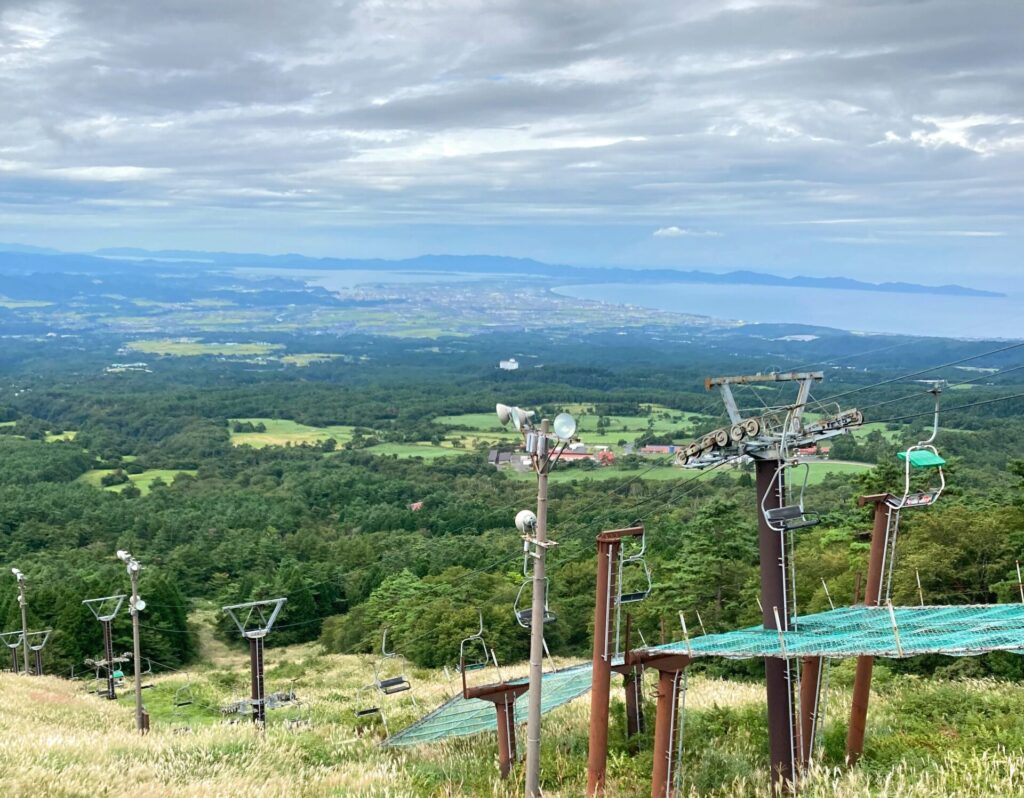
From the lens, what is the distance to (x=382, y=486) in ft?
283

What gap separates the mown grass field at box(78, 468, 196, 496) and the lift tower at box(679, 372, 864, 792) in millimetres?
81706

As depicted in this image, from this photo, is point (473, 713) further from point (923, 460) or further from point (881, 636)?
point (923, 460)

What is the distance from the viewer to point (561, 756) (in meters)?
13.7

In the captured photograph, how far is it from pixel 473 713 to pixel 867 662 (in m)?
6.57

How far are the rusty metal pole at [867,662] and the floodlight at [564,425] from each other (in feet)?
16.8

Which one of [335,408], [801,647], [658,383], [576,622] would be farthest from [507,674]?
[658,383]

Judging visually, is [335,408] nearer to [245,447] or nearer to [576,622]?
[245,447]

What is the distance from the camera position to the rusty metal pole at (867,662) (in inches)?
486

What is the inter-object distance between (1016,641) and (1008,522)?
19740 millimetres

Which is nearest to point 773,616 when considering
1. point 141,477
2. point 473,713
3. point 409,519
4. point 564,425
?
point 564,425

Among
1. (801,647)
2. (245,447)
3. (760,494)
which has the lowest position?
(245,447)

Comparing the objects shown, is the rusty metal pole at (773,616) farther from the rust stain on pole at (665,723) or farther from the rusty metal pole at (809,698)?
the rusty metal pole at (809,698)

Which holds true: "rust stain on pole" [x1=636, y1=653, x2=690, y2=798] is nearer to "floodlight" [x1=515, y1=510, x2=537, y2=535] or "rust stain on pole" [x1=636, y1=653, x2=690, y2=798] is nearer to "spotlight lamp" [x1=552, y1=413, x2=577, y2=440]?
"floodlight" [x1=515, y1=510, x2=537, y2=535]

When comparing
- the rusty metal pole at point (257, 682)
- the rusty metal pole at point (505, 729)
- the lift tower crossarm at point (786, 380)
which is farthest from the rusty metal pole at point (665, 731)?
the rusty metal pole at point (257, 682)
